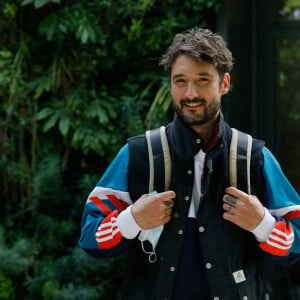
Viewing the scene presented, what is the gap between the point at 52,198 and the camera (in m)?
4.39

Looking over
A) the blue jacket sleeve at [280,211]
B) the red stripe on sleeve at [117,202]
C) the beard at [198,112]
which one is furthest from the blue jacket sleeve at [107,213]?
the blue jacket sleeve at [280,211]

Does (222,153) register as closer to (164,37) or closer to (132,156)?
(132,156)

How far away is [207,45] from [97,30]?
2.19m

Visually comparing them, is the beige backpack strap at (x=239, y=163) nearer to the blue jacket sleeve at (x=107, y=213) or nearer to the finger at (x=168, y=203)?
the finger at (x=168, y=203)

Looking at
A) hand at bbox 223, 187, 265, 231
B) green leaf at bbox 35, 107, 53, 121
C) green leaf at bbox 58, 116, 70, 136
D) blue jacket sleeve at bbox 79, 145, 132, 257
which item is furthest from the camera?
green leaf at bbox 35, 107, 53, 121

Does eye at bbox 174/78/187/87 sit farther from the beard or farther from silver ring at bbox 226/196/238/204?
silver ring at bbox 226/196/238/204

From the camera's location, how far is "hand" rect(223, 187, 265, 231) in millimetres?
2203

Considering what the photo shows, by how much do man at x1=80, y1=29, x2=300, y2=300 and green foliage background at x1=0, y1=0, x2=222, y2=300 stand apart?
1.86m

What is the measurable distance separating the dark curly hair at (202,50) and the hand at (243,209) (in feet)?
1.55

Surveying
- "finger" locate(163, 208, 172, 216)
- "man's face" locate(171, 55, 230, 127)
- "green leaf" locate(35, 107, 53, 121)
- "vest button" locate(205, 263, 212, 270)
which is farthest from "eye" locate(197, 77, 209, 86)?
"green leaf" locate(35, 107, 53, 121)

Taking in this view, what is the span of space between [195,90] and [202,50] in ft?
0.50

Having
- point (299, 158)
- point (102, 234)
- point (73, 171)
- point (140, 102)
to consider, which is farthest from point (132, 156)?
point (299, 158)

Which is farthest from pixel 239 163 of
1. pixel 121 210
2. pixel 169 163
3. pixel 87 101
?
pixel 87 101

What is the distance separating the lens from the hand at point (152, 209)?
7.27ft
